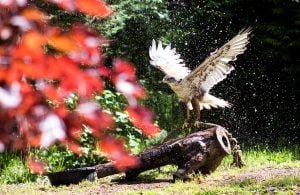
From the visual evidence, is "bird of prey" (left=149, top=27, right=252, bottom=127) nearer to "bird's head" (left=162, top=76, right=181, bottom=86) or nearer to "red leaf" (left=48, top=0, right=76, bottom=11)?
"bird's head" (left=162, top=76, right=181, bottom=86)

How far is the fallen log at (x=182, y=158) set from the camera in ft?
19.2

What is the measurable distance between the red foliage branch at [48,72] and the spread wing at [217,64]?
5007 mm

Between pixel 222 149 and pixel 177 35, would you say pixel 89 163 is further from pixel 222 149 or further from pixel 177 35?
pixel 177 35

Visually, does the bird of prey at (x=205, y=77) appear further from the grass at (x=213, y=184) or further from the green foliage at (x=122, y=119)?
the green foliage at (x=122, y=119)

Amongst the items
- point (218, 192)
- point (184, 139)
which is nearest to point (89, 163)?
point (184, 139)

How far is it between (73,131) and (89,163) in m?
6.39

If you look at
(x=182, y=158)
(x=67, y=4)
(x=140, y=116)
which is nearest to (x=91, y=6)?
(x=67, y=4)

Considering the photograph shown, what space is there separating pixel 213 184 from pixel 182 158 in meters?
0.71

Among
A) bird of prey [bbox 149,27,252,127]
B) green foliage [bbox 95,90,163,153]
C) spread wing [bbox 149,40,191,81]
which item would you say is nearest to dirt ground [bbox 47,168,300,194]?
bird of prey [bbox 149,27,252,127]

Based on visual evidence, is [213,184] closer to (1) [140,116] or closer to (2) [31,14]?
(1) [140,116]

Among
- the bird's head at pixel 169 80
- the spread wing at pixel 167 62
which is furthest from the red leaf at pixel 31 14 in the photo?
the spread wing at pixel 167 62

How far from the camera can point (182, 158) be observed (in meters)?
6.00

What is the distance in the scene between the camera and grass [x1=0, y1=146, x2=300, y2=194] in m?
4.89

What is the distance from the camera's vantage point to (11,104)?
0.80 meters
